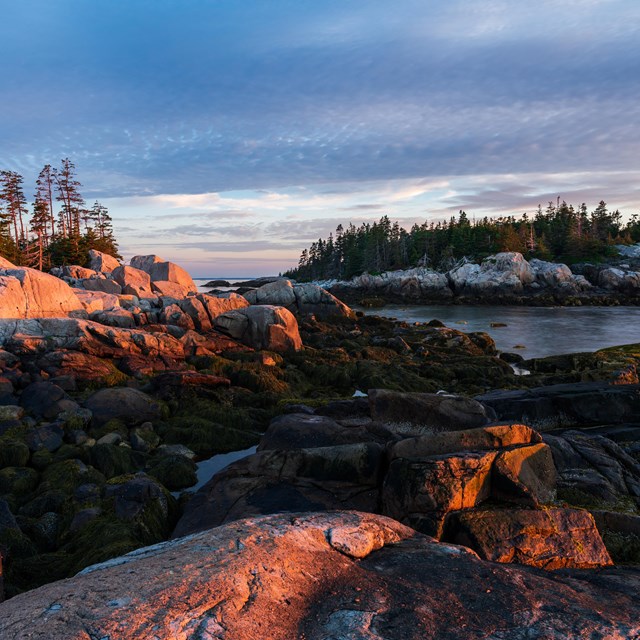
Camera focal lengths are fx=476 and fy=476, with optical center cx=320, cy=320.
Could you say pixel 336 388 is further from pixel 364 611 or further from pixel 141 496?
pixel 364 611

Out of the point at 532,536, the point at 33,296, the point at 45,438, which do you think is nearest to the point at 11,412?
the point at 45,438

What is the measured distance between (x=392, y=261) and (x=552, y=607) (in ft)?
381

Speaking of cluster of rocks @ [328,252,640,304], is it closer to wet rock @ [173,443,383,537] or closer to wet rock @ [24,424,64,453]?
wet rock @ [24,424,64,453]

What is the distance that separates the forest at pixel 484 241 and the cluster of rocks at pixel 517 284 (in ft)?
31.0

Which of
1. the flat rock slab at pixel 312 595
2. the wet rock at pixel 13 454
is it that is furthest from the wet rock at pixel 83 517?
the flat rock slab at pixel 312 595

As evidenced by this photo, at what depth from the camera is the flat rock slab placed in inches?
150

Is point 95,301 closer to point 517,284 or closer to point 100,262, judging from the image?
point 100,262

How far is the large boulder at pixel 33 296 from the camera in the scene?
25252 millimetres

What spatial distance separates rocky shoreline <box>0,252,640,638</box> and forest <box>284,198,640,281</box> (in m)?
77.6

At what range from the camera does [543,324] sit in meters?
49.6

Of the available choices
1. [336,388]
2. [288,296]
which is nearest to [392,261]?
[288,296]

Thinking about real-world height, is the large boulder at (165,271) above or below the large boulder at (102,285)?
above

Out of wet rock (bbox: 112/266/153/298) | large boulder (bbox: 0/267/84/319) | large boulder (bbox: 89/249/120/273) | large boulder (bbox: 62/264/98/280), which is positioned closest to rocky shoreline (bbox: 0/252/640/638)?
large boulder (bbox: 0/267/84/319)

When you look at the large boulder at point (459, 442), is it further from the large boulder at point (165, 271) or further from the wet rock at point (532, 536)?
the large boulder at point (165, 271)
